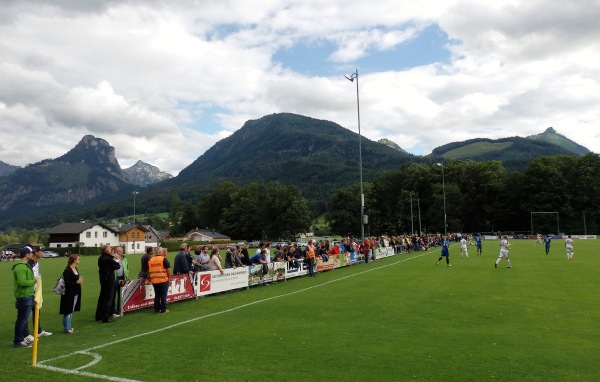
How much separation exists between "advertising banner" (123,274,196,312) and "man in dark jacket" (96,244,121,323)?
1.10 m

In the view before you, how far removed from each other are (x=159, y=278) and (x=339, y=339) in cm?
649

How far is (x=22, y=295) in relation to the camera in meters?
9.22

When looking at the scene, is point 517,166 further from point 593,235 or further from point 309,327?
point 309,327

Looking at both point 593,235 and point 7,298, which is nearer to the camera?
point 7,298

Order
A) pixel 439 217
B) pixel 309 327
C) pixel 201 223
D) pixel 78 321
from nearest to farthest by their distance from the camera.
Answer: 1. pixel 309 327
2. pixel 78 321
3. pixel 439 217
4. pixel 201 223

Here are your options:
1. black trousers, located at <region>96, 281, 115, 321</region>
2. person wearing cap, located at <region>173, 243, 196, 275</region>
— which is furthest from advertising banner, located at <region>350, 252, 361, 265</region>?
black trousers, located at <region>96, 281, 115, 321</region>

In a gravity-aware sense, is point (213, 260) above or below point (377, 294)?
above

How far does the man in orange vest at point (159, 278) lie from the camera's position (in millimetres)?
13219

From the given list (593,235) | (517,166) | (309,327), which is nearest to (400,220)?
(593,235)

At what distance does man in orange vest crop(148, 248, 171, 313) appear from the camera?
520 inches

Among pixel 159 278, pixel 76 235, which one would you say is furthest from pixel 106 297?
pixel 76 235

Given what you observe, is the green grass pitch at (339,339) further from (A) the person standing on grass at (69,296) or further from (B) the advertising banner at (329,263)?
(B) the advertising banner at (329,263)

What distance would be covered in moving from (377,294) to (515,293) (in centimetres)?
458

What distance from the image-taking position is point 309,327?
10.4 metres
